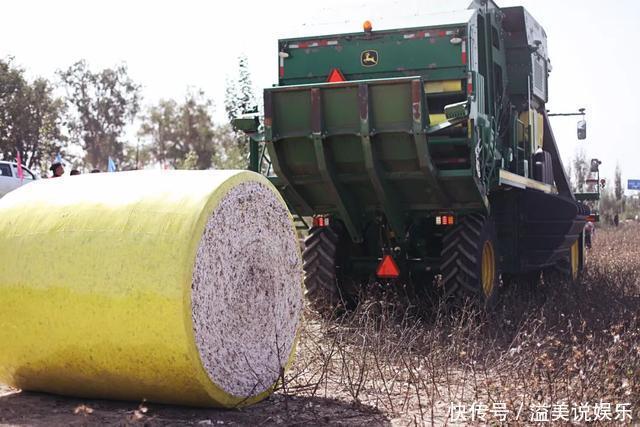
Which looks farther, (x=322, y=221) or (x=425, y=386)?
(x=322, y=221)

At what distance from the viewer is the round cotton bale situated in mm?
5051

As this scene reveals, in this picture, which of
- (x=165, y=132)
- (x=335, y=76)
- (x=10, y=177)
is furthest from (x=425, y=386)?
(x=165, y=132)

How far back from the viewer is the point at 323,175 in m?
9.17

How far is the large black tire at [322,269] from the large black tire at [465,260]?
118 cm

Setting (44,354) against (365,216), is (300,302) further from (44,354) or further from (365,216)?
(365,216)

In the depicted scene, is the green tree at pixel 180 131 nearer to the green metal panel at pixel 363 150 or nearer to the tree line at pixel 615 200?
the tree line at pixel 615 200

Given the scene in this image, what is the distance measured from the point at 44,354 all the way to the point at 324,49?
18.6 feet

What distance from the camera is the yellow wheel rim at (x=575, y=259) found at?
13716mm

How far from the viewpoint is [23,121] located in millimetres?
42031

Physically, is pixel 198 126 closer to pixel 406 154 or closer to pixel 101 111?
pixel 101 111

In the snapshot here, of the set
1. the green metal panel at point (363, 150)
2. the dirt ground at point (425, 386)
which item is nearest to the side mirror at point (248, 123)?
the green metal panel at point (363, 150)

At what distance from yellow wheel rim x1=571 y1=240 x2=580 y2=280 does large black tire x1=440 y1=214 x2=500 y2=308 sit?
4.26m

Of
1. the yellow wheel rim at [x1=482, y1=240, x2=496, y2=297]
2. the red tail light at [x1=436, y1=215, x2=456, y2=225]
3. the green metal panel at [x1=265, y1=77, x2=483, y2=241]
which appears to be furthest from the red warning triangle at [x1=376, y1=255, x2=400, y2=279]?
the yellow wheel rim at [x1=482, y1=240, x2=496, y2=297]

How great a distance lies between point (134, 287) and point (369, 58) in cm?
560
